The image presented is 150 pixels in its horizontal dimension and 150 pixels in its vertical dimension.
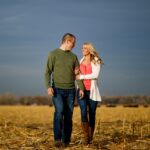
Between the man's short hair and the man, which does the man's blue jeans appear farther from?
the man's short hair

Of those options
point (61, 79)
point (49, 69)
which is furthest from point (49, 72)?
point (61, 79)

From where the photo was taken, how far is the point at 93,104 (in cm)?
970

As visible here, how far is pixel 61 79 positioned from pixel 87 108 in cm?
110

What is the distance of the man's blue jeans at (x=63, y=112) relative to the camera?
9031mm

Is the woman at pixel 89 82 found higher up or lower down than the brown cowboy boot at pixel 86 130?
higher up

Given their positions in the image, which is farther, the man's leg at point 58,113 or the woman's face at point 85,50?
the woman's face at point 85,50

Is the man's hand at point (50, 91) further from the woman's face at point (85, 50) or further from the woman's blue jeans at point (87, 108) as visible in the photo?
the woman's face at point (85, 50)

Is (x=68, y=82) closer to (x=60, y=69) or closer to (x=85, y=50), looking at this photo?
(x=60, y=69)

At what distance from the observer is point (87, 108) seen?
387 inches

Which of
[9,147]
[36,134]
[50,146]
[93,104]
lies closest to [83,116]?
[93,104]

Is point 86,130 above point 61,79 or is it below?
below

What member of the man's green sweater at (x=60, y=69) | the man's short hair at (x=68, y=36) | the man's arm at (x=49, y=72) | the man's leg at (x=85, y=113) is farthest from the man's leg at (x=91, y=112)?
the man's short hair at (x=68, y=36)

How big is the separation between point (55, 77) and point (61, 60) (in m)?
0.35

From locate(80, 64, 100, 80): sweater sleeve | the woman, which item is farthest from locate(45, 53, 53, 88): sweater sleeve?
locate(80, 64, 100, 80): sweater sleeve
